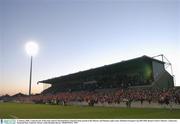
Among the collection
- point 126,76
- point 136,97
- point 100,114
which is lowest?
point 100,114

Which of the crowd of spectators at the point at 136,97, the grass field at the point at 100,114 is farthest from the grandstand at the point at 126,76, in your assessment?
the grass field at the point at 100,114

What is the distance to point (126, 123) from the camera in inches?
472

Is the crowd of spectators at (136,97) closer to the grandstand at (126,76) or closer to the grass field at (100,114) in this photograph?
the grass field at (100,114)

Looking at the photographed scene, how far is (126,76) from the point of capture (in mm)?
34562

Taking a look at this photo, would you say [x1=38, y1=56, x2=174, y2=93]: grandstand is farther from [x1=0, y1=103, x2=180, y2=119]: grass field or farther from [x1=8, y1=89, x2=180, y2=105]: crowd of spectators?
[x1=0, y1=103, x2=180, y2=119]: grass field

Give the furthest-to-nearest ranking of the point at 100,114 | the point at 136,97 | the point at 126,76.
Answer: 1. the point at 126,76
2. the point at 136,97
3. the point at 100,114

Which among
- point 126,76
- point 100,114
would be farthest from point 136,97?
point 126,76

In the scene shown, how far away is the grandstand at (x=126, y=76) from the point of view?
101 feet

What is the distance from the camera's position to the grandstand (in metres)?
30.8

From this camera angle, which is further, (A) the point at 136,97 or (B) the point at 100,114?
(A) the point at 136,97

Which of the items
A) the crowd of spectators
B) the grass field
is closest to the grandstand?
the crowd of spectators

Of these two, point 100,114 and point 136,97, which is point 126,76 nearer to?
point 136,97

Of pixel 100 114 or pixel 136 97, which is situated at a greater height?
pixel 136 97

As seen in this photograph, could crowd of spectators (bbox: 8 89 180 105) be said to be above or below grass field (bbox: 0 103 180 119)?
above
